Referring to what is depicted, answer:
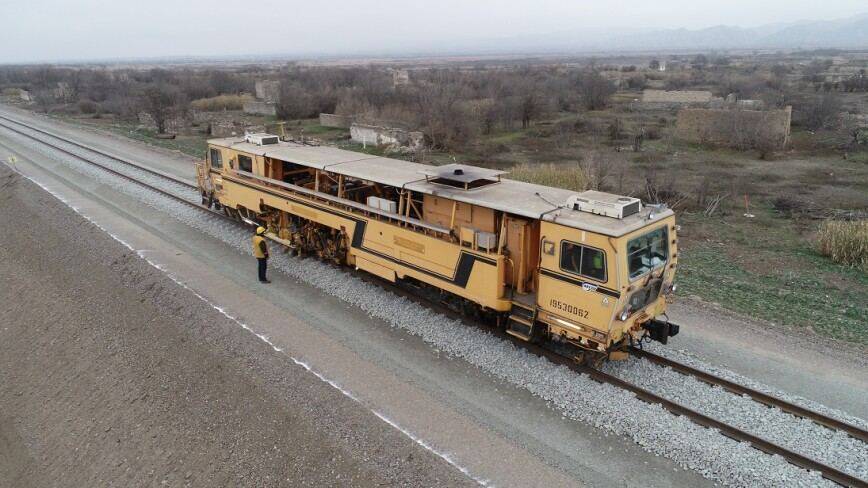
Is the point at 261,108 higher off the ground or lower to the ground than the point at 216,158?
higher

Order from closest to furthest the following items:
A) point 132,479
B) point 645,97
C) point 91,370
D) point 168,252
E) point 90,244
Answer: point 132,479
point 91,370
point 168,252
point 90,244
point 645,97

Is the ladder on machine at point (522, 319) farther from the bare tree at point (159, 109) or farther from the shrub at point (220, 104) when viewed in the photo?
the shrub at point (220, 104)

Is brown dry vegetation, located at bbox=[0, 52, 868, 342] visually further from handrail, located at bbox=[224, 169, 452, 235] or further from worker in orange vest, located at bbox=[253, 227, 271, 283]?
worker in orange vest, located at bbox=[253, 227, 271, 283]

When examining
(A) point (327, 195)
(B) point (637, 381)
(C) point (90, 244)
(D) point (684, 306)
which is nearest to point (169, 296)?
(A) point (327, 195)

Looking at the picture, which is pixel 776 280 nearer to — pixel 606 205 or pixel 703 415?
pixel 703 415

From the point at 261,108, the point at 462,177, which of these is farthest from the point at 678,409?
the point at 261,108

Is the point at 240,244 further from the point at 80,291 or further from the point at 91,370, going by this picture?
the point at 91,370

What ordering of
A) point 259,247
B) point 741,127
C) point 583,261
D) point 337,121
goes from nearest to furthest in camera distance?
1. point 583,261
2. point 259,247
3. point 741,127
4. point 337,121
